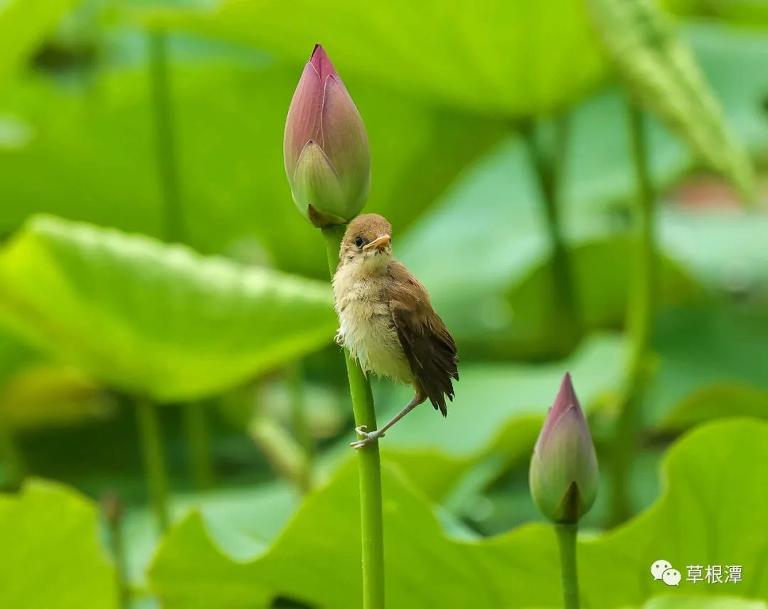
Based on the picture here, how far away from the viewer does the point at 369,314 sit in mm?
385

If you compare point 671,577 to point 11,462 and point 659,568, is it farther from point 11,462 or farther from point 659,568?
point 11,462

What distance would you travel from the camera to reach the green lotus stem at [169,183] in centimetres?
107

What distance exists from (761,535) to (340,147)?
1.19 feet

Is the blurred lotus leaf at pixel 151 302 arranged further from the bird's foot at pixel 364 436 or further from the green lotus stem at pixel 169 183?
the bird's foot at pixel 364 436

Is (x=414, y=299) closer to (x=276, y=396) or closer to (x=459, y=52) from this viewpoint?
(x=459, y=52)

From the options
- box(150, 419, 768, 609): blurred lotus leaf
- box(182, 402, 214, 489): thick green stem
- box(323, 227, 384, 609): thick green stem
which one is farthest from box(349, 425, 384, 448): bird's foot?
box(182, 402, 214, 489): thick green stem

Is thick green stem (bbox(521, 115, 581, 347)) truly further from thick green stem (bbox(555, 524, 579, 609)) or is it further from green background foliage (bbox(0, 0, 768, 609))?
thick green stem (bbox(555, 524, 579, 609))

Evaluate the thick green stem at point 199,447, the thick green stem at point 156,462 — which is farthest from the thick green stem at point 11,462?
the thick green stem at point 156,462

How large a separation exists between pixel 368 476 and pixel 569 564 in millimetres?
103

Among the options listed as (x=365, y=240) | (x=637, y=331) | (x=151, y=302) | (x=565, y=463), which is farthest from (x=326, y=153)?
(x=637, y=331)

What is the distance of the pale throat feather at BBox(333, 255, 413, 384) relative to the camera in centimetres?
38

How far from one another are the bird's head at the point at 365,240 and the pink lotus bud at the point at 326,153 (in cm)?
1

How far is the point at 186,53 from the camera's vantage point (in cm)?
169

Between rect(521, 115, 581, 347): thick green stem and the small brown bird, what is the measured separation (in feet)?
2.51
